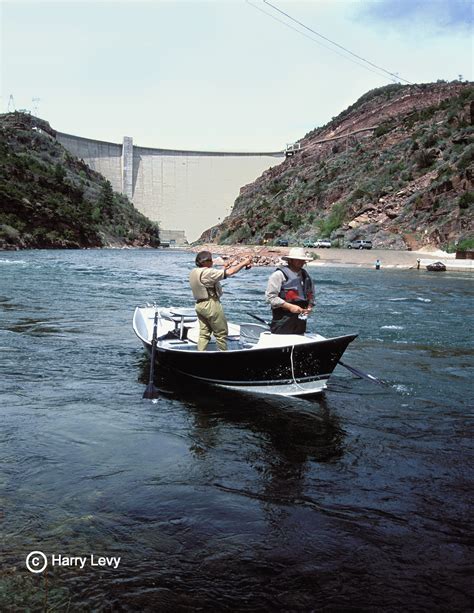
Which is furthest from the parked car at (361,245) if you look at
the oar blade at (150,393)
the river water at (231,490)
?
the oar blade at (150,393)

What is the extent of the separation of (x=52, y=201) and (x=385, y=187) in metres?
50.0

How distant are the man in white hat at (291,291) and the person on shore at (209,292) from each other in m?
0.54

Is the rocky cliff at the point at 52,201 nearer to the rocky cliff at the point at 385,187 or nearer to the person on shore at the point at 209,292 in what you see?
the rocky cliff at the point at 385,187

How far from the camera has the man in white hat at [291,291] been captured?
8305 millimetres

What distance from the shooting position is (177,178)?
139750mm

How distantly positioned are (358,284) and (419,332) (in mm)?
16857

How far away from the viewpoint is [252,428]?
738cm

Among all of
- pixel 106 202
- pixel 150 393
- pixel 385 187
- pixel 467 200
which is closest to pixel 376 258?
pixel 467 200

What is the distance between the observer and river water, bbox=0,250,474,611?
13.0 feet

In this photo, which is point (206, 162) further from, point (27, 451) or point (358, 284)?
point (27, 451)

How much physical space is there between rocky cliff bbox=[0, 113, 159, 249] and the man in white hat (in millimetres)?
68109

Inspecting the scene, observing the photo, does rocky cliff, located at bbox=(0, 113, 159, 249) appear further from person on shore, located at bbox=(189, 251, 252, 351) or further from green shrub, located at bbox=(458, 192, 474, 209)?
person on shore, located at bbox=(189, 251, 252, 351)

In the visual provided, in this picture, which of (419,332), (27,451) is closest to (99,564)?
(27,451)

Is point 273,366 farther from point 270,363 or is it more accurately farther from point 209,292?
point 209,292
